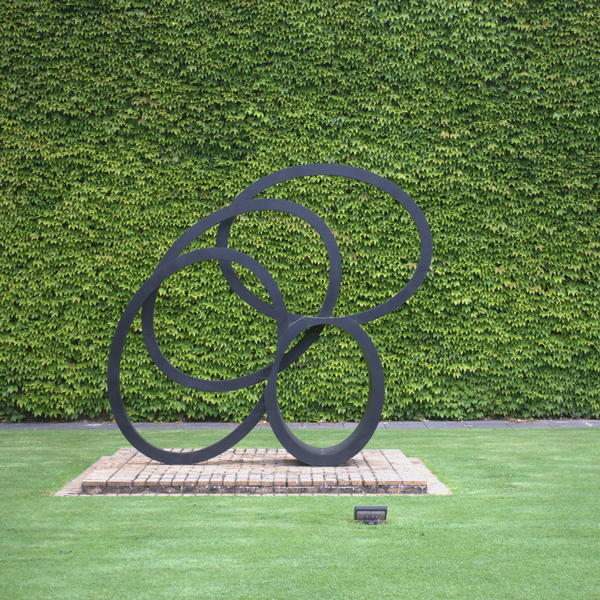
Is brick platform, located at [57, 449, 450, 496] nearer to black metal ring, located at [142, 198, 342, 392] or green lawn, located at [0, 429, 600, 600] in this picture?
→ green lawn, located at [0, 429, 600, 600]

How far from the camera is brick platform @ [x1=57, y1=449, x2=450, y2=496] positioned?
524cm

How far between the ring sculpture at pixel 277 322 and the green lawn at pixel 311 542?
0.68 metres

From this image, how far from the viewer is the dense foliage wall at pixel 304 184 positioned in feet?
28.1

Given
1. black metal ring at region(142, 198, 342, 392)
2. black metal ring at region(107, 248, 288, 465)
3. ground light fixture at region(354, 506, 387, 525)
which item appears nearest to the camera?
A: ground light fixture at region(354, 506, 387, 525)

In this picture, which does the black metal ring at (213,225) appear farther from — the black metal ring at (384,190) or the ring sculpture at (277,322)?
the black metal ring at (384,190)

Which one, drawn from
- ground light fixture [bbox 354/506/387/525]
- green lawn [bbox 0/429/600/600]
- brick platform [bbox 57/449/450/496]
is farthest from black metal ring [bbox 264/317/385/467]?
ground light fixture [bbox 354/506/387/525]

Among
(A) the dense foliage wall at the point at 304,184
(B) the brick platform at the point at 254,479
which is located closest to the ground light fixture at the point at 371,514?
(B) the brick platform at the point at 254,479

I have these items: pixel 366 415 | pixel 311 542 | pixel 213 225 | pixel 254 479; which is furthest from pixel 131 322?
pixel 311 542

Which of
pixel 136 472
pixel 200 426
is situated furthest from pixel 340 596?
pixel 200 426

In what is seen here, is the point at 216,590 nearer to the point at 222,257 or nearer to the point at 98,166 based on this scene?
the point at 222,257

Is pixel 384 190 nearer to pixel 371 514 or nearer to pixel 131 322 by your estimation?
pixel 131 322

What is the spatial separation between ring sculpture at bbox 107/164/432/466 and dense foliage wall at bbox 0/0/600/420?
2737 millimetres

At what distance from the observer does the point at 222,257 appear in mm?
5727

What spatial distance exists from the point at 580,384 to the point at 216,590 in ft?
22.9
